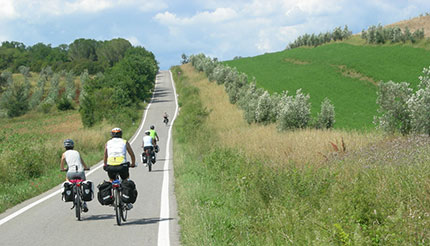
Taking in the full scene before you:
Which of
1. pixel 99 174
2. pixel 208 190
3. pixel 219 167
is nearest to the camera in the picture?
pixel 208 190

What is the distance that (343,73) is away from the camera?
52.7m

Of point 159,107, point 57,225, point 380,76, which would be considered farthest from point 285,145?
point 159,107

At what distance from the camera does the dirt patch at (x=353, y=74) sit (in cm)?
4633

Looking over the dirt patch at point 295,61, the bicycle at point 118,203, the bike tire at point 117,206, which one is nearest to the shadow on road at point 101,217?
the bicycle at point 118,203

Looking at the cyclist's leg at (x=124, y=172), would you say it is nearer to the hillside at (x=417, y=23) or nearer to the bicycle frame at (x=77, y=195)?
the bicycle frame at (x=77, y=195)

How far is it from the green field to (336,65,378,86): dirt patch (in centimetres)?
12

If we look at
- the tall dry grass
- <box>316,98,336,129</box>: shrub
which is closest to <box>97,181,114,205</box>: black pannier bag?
the tall dry grass

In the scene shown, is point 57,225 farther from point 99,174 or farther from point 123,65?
point 123,65

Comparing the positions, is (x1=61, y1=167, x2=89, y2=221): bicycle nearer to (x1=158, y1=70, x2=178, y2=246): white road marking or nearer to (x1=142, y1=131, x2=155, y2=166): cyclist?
(x1=158, y1=70, x2=178, y2=246): white road marking

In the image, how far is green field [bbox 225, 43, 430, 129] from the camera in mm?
36312

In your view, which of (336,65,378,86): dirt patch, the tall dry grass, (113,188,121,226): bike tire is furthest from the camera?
(336,65,378,86): dirt patch

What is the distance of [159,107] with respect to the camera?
205ft

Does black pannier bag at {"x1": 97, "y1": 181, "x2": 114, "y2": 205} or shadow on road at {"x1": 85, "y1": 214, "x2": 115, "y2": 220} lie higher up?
black pannier bag at {"x1": 97, "y1": 181, "x2": 114, "y2": 205}

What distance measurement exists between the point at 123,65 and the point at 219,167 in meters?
60.1
